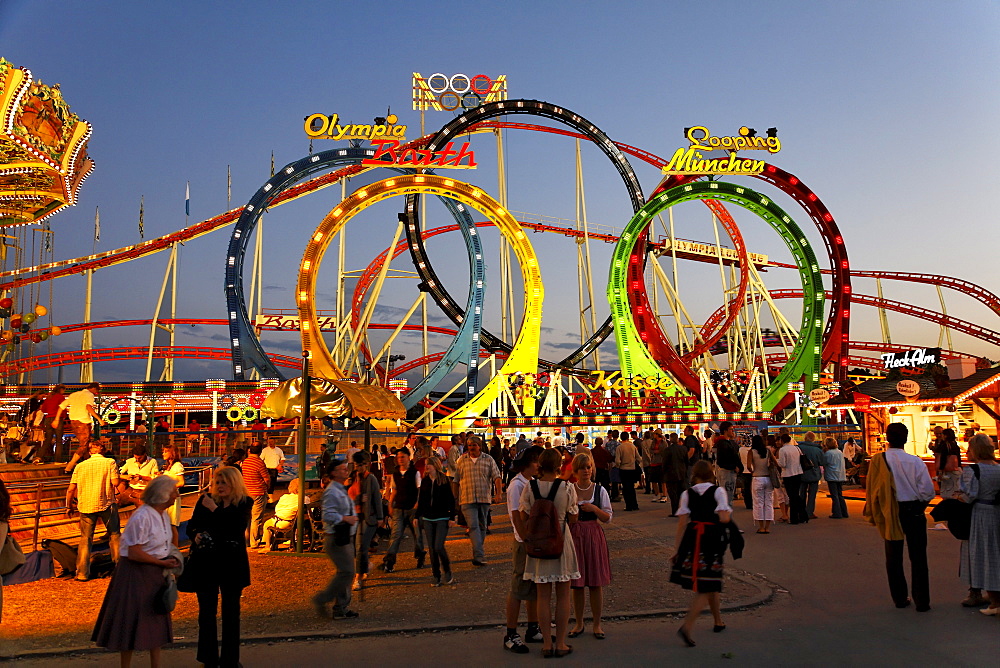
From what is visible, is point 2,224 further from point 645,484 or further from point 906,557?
point 906,557

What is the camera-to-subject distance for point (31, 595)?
6684 millimetres

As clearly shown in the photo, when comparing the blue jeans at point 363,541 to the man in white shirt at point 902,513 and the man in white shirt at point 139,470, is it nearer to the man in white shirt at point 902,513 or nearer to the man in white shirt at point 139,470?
the man in white shirt at point 139,470

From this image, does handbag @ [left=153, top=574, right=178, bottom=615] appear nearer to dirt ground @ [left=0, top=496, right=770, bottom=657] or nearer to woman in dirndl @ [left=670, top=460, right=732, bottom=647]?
dirt ground @ [left=0, top=496, right=770, bottom=657]

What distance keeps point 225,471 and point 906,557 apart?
20.2ft

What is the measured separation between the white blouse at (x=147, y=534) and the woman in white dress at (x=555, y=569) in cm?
196

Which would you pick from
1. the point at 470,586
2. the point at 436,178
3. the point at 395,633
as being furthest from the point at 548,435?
the point at 395,633

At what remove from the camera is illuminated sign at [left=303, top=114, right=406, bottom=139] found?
26734 millimetres

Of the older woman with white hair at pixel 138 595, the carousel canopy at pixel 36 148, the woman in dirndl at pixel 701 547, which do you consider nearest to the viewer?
the older woman with white hair at pixel 138 595

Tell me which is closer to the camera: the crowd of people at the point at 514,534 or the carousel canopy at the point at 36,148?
the crowd of people at the point at 514,534

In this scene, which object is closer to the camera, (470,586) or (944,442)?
(470,586)

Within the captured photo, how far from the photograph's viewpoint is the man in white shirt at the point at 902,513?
5.50m

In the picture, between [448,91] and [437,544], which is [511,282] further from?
[437,544]

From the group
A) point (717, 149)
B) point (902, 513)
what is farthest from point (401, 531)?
point (717, 149)

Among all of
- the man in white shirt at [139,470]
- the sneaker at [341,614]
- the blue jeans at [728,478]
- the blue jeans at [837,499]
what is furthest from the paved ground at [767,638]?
the blue jeans at [728,478]
